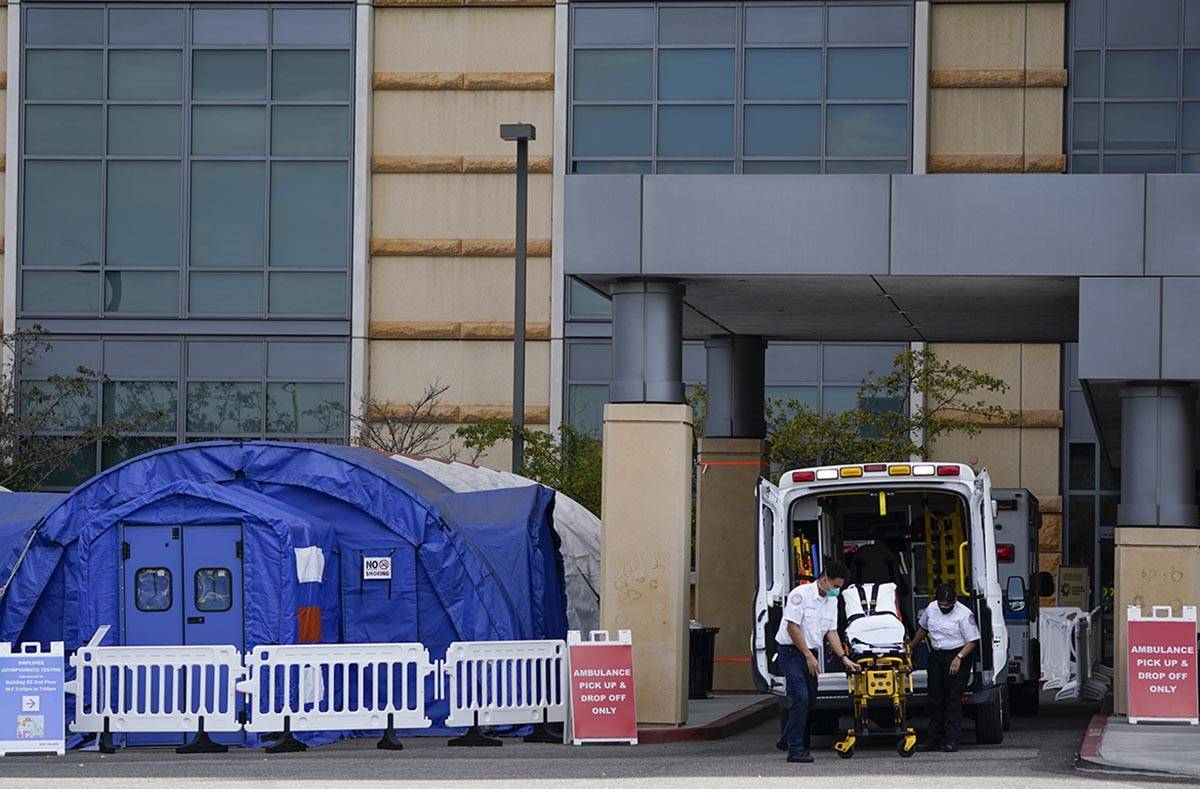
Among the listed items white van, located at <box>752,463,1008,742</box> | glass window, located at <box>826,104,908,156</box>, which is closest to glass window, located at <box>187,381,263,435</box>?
glass window, located at <box>826,104,908,156</box>

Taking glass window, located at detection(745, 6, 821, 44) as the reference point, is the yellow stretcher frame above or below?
below

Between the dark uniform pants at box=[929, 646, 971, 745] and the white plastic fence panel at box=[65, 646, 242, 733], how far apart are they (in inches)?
250

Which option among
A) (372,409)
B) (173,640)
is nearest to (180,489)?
(173,640)

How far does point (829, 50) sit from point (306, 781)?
25409 mm

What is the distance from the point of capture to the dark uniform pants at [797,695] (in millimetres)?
16891

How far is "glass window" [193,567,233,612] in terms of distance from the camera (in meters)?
19.7

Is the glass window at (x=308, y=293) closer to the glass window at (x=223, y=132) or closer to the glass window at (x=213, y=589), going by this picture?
the glass window at (x=223, y=132)

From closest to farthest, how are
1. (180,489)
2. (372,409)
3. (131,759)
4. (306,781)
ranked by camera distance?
(306,781) < (131,759) < (180,489) < (372,409)

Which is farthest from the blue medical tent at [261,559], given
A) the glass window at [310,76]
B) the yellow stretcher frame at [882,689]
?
the glass window at [310,76]

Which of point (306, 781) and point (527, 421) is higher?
point (527, 421)

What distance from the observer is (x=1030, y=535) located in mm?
24281

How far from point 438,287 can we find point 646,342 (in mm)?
18820

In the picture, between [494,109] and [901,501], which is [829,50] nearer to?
[494,109]

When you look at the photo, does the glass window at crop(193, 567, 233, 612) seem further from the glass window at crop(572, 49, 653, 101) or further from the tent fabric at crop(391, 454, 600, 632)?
the glass window at crop(572, 49, 653, 101)
